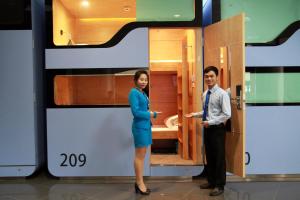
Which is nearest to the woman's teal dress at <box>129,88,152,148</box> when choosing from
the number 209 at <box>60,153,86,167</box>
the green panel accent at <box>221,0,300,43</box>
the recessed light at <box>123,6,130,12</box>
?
the number 209 at <box>60,153,86,167</box>

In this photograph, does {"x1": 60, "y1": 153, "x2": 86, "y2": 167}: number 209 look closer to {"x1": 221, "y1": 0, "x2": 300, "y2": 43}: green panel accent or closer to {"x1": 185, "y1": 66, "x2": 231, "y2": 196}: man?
{"x1": 185, "y1": 66, "x2": 231, "y2": 196}: man

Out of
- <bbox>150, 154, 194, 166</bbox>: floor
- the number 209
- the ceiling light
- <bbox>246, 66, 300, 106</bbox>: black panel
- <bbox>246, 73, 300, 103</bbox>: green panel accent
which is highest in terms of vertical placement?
the ceiling light

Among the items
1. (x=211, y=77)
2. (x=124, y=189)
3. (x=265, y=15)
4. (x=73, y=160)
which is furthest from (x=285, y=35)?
(x=73, y=160)

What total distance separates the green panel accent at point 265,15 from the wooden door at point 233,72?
0.56m

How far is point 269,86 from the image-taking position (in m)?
4.07

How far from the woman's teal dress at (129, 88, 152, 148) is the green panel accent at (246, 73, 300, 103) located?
1.48 meters

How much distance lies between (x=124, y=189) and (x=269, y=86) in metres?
2.25

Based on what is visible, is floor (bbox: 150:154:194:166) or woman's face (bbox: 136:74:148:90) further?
floor (bbox: 150:154:194:166)

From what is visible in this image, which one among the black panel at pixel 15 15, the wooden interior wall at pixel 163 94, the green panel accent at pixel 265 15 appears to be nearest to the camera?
the black panel at pixel 15 15

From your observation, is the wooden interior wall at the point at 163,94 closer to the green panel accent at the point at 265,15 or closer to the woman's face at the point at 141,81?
the green panel accent at the point at 265,15

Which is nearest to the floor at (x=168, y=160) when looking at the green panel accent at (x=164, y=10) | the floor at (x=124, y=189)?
the floor at (x=124, y=189)

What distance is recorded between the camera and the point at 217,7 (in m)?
4.05

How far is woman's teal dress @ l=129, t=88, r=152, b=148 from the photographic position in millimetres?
3336

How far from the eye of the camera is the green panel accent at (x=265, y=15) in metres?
4.14
